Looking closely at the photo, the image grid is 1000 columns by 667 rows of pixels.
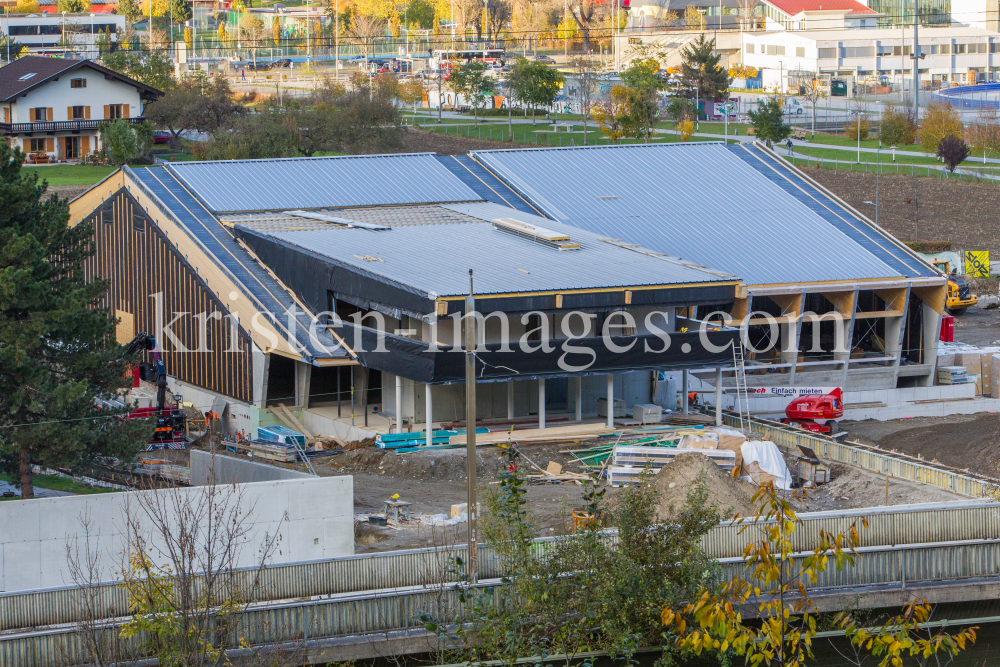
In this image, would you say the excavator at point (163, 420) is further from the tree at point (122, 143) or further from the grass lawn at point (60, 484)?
the tree at point (122, 143)

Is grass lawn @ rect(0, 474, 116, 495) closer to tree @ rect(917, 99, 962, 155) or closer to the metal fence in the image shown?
the metal fence

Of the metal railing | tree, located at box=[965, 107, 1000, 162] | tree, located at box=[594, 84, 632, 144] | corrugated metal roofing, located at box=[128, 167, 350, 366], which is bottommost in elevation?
the metal railing

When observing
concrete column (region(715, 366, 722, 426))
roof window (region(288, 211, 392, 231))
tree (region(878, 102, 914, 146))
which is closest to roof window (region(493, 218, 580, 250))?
roof window (region(288, 211, 392, 231))

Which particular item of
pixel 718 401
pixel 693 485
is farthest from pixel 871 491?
pixel 718 401

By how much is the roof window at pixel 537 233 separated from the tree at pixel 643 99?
57617 mm

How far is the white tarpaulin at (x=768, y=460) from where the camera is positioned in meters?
40.6

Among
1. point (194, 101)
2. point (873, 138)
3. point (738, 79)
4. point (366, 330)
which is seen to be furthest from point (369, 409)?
point (738, 79)

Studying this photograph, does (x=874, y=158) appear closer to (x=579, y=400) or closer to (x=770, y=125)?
(x=770, y=125)

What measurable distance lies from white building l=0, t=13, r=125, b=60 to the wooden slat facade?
11032cm

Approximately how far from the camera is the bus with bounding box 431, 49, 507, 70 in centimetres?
16825

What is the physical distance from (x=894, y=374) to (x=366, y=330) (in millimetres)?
19614

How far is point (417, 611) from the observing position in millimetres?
29094

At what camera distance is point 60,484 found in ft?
131

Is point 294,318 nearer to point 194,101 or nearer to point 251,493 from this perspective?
point 251,493
